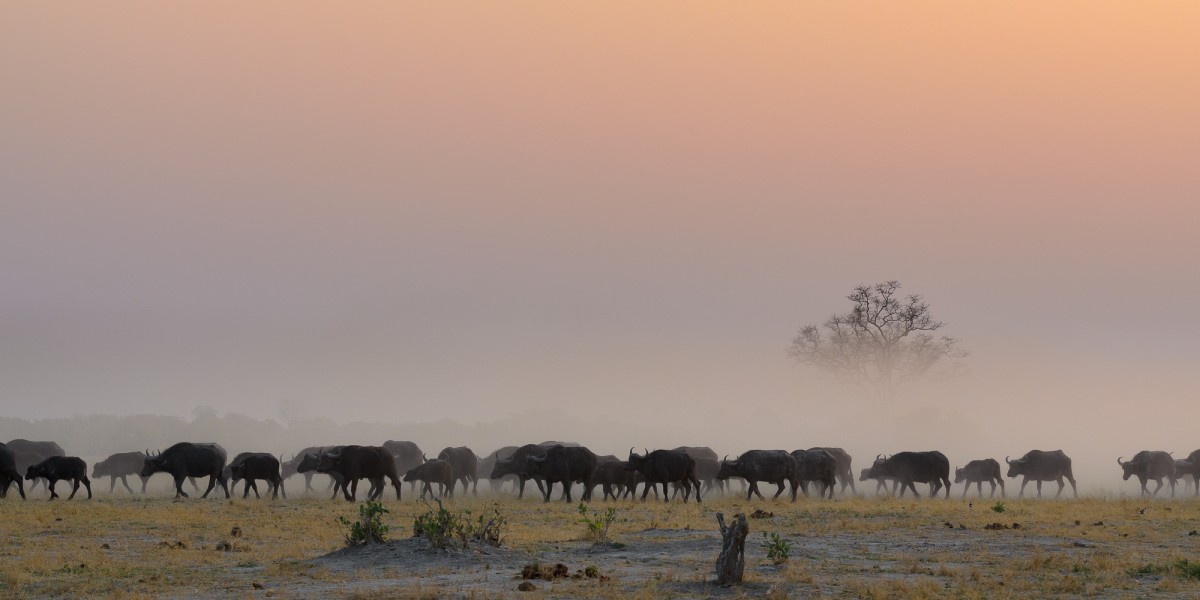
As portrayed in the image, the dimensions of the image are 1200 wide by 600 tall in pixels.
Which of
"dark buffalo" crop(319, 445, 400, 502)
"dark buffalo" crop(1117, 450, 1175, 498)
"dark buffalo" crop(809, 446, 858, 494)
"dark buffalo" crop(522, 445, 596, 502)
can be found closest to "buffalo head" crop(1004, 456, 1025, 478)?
"dark buffalo" crop(1117, 450, 1175, 498)

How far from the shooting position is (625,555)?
21297mm

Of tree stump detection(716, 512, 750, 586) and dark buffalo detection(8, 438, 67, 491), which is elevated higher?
dark buffalo detection(8, 438, 67, 491)

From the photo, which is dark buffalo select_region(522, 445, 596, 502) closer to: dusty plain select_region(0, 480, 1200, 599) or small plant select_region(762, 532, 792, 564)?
dusty plain select_region(0, 480, 1200, 599)

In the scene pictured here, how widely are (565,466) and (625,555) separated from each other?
18.1 meters

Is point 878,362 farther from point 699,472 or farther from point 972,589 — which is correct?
point 972,589

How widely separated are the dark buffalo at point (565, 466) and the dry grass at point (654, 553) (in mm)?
6327

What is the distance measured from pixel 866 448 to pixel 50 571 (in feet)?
247

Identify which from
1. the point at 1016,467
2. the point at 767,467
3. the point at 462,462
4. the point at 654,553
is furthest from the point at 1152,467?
the point at 654,553

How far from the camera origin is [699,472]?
47219 mm

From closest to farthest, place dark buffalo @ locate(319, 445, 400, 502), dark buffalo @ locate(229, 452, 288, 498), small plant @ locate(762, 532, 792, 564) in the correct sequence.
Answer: small plant @ locate(762, 532, 792, 564) < dark buffalo @ locate(319, 445, 400, 502) < dark buffalo @ locate(229, 452, 288, 498)

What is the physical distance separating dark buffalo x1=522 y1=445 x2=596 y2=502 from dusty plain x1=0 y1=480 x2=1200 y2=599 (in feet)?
24.9

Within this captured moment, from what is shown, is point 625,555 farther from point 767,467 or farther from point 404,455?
point 404,455

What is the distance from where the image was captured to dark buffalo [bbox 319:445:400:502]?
3844 centimetres

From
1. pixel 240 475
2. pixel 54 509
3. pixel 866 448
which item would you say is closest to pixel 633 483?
pixel 240 475
